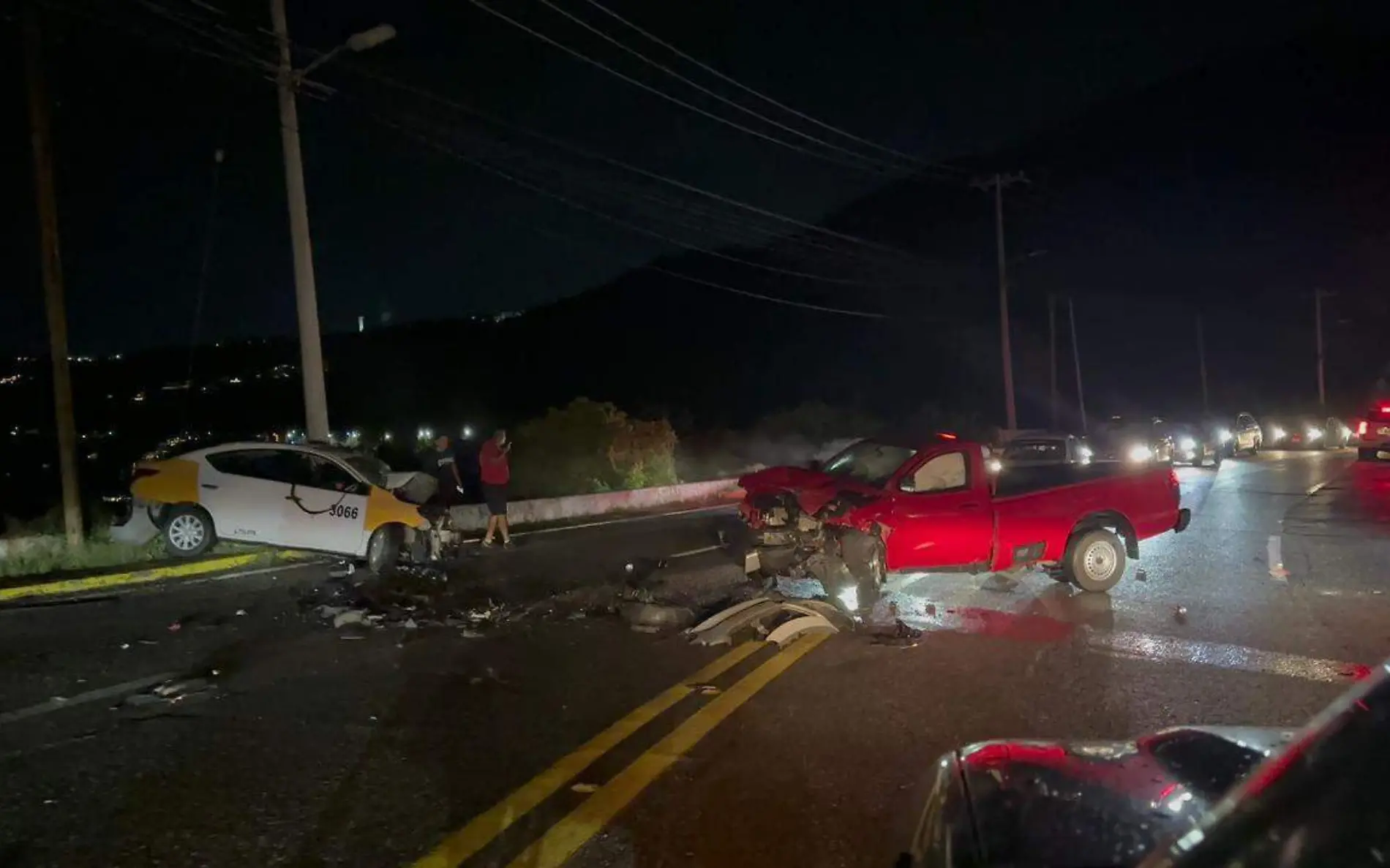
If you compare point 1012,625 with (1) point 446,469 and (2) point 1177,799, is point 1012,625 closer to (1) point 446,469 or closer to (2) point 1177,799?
(2) point 1177,799

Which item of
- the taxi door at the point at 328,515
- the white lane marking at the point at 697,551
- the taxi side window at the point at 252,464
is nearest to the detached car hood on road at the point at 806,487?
the white lane marking at the point at 697,551

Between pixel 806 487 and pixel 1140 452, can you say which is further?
pixel 1140 452

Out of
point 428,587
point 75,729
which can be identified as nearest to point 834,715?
point 75,729

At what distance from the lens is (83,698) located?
7.33m

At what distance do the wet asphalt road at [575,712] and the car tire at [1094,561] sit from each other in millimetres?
278

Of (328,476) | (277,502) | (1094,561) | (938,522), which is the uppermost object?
(328,476)

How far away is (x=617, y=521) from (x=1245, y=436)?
31754 millimetres

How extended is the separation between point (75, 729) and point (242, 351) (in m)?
77.3

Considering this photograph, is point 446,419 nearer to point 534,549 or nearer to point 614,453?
point 614,453

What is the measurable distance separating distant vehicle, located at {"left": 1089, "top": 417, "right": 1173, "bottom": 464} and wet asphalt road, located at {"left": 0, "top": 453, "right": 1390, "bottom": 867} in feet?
63.4

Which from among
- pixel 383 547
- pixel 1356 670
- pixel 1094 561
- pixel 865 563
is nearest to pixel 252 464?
pixel 383 547

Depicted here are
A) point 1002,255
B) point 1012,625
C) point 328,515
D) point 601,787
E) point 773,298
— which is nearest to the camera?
point 601,787

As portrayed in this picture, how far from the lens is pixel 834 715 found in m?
6.72

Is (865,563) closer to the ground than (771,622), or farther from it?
farther from it
